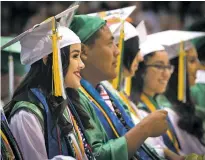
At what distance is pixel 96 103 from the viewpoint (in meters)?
3.19

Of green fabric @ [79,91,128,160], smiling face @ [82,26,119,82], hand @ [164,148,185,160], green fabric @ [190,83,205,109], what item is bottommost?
hand @ [164,148,185,160]

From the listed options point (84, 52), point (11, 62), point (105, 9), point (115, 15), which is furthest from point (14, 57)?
point (105, 9)

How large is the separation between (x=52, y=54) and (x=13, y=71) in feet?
2.06

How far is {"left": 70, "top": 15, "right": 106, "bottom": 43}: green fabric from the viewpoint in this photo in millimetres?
3123

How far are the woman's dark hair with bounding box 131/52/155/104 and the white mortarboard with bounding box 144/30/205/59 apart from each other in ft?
0.40

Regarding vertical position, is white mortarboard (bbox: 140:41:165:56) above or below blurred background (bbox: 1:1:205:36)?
below

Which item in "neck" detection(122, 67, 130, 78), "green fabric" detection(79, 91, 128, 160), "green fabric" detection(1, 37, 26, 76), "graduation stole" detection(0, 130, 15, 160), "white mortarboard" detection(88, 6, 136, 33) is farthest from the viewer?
"neck" detection(122, 67, 130, 78)

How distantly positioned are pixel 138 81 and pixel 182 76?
0.33m

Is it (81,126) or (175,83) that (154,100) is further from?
(81,126)

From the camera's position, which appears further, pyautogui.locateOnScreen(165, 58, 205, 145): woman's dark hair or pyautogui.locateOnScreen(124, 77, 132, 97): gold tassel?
pyautogui.locateOnScreen(165, 58, 205, 145): woman's dark hair

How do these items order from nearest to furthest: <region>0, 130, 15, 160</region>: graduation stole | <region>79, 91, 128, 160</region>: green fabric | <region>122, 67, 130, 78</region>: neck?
<region>0, 130, 15, 160</region>: graduation stole → <region>79, 91, 128, 160</region>: green fabric → <region>122, 67, 130, 78</region>: neck

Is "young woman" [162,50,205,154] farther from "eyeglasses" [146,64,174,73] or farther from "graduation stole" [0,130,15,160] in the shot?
"graduation stole" [0,130,15,160]

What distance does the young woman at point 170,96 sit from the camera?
13.1 ft

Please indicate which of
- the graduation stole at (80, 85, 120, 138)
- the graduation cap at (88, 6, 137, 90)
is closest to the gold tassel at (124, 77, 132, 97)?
the graduation cap at (88, 6, 137, 90)
